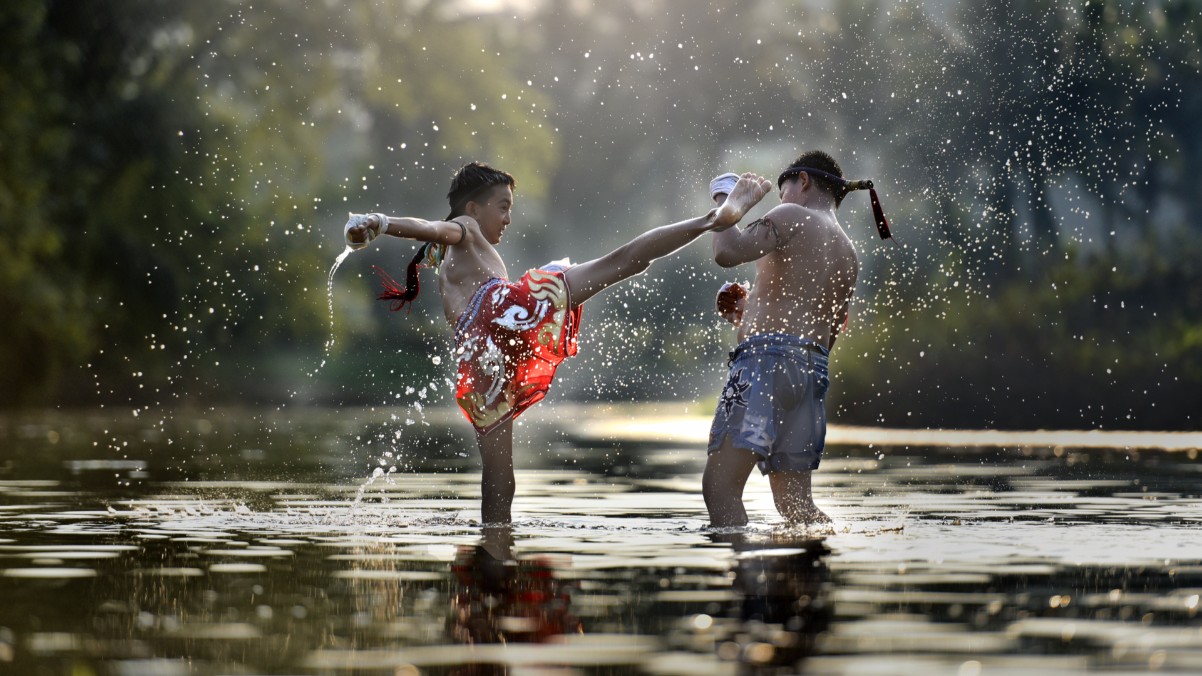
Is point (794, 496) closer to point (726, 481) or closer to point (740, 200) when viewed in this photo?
point (726, 481)

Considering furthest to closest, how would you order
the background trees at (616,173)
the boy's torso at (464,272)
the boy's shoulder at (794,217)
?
the background trees at (616,173), the boy's torso at (464,272), the boy's shoulder at (794,217)

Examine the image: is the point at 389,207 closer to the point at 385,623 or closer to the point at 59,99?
the point at 59,99

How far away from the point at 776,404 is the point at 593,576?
2.02 metres

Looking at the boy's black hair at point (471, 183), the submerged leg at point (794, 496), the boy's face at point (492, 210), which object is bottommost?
the submerged leg at point (794, 496)

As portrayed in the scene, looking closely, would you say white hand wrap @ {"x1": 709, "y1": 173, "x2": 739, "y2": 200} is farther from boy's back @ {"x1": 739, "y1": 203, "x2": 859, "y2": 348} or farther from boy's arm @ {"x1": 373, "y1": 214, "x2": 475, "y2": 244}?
boy's arm @ {"x1": 373, "y1": 214, "x2": 475, "y2": 244}

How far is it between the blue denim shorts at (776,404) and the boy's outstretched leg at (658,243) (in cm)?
52

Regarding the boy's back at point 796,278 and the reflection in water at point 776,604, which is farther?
Answer: the boy's back at point 796,278

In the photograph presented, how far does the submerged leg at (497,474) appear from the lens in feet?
28.9

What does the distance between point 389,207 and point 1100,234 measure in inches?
949

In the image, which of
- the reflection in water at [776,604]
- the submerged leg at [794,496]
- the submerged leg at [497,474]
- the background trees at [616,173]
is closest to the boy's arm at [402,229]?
the submerged leg at [497,474]

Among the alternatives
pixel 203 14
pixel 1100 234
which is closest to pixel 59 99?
pixel 203 14

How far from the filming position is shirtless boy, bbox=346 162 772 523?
8805 millimetres

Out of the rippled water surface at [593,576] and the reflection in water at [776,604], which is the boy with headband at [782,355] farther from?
the reflection in water at [776,604]

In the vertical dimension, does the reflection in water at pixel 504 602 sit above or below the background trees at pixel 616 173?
below
